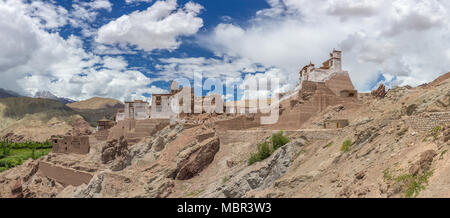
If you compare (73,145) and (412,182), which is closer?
(412,182)

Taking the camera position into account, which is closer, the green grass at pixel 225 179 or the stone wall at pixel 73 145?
the green grass at pixel 225 179

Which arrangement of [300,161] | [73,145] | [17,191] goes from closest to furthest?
[300,161], [17,191], [73,145]

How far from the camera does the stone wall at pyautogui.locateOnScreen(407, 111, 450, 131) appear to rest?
1080 centimetres

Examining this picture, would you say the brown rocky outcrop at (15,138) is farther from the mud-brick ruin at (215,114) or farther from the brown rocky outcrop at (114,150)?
the brown rocky outcrop at (114,150)

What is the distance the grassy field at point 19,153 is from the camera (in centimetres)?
5394

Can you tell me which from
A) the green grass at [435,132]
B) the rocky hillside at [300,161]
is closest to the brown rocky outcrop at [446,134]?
the rocky hillside at [300,161]

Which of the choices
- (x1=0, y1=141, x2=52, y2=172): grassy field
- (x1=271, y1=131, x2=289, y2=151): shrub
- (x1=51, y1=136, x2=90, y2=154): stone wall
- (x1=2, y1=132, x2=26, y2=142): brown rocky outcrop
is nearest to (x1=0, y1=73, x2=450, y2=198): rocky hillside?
(x1=271, y1=131, x2=289, y2=151): shrub

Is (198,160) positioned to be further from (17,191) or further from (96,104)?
(96,104)

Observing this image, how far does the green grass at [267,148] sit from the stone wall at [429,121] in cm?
857

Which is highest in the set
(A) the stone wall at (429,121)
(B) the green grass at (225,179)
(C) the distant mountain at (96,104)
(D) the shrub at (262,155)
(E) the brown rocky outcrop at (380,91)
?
(C) the distant mountain at (96,104)

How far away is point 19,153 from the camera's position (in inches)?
2483

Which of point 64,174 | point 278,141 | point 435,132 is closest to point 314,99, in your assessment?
point 278,141

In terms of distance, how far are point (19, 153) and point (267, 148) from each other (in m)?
60.8
